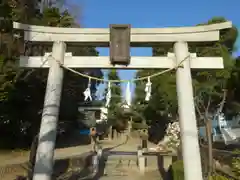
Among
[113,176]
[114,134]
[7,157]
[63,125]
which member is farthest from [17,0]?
[114,134]

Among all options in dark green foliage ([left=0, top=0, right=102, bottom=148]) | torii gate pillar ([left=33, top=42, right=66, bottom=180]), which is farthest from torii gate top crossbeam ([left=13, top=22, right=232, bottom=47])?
dark green foliage ([left=0, top=0, right=102, bottom=148])

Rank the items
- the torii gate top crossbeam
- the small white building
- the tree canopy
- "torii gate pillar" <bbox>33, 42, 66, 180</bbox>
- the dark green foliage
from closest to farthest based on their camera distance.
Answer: "torii gate pillar" <bbox>33, 42, 66, 180</bbox> → the torii gate top crossbeam → the tree canopy → the dark green foliage → the small white building

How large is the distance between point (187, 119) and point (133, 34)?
245cm

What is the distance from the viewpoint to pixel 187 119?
19.7 ft

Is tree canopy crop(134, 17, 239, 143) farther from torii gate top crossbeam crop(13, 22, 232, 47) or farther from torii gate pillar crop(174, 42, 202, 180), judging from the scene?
torii gate pillar crop(174, 42, 202, 180)

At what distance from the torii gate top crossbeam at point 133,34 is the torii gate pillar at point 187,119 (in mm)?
293

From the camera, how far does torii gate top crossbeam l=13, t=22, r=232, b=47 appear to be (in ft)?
21.5

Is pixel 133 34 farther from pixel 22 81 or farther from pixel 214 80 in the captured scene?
pixel 22 81

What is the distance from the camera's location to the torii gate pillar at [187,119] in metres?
5.76

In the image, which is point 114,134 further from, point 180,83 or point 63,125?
point 180,83

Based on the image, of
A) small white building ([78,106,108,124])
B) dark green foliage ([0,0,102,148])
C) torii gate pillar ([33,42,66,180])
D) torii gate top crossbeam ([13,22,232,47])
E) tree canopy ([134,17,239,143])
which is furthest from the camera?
small white building ([78,106,108,124])

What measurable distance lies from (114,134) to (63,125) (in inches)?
334

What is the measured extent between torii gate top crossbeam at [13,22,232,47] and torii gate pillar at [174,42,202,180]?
293 mm

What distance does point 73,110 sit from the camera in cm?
2522
